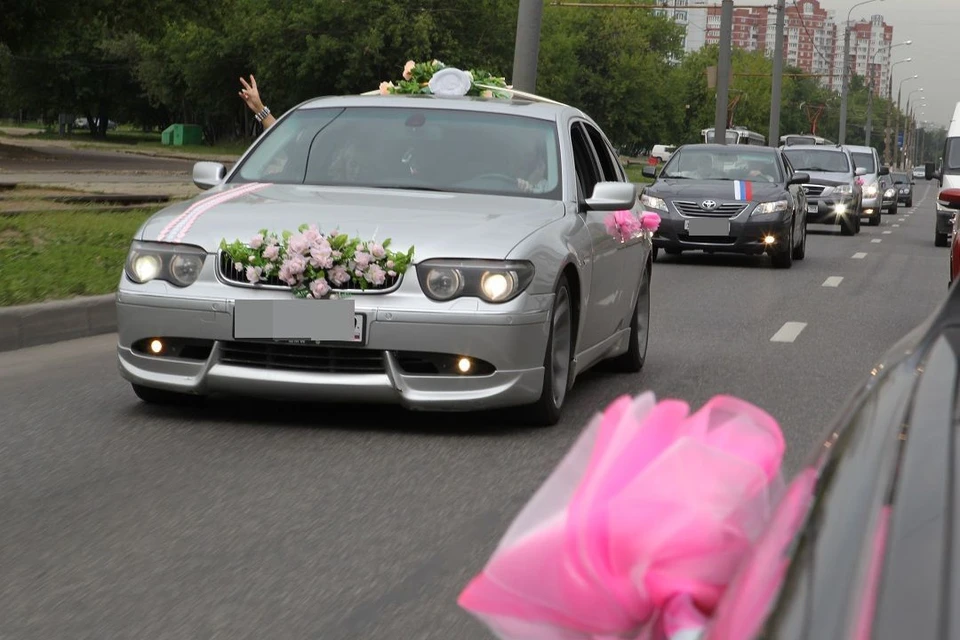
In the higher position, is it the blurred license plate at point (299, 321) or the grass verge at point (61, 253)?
the blurred license plate at point (299, 321)

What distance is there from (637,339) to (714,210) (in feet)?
35.5

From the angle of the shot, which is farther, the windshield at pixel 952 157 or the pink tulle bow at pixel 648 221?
the windshield at pixel 952 157

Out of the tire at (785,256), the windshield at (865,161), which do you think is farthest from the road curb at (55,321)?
the windshield at (865,161)

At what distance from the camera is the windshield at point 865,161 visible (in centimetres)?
3680

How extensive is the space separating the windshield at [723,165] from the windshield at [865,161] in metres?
16.2

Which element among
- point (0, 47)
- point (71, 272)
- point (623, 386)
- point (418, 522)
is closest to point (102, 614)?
point (418, 522)

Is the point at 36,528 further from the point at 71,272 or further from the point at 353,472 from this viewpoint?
the point at 71,272

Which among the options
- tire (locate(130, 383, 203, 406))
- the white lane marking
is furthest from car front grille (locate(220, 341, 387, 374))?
the white lane marking

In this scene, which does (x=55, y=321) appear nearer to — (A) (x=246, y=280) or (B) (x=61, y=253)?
(B) (x=61, y=253)

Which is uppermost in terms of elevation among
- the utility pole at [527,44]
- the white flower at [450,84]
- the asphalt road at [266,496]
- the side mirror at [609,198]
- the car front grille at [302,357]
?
the utility pole at [527,44]

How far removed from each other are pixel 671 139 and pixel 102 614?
12553 cm

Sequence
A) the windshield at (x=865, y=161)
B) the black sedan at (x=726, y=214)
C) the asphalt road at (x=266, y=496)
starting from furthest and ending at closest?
the windshield at (x=865, y=161) < the black sedan at (x=726, y=214) < the asphalt road at (x=266, y=496)

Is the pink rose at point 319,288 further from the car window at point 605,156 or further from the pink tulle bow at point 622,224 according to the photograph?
the car window at point 605,156

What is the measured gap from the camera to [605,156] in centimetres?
917
